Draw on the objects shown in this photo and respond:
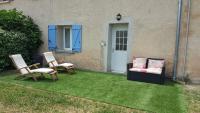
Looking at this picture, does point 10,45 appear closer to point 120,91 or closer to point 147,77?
point 120,91

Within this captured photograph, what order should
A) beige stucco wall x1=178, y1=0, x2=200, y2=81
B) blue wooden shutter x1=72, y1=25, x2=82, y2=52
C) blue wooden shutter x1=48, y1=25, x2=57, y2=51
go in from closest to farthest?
beige stucco wall x1=178, y1=0, x2=200, y2=81, blue wooden shutter x1=72, y1=25, x2=82, y2=52, blue wooden shutter x1=48, y1=25, x2=57, y2=51

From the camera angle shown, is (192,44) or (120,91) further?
(192,44)

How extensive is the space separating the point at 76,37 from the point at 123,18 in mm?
2642

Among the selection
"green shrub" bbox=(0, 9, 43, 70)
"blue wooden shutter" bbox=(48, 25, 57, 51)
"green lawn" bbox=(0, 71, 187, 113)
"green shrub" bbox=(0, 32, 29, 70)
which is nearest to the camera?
"green lawn" bbox=(0, 71, 187, 113)

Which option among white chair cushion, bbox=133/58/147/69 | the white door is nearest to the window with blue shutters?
the white door

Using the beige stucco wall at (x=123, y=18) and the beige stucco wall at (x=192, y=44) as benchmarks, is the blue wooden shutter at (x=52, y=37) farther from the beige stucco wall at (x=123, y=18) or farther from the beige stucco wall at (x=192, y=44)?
the beige stucco wall at (x=192, y=44)

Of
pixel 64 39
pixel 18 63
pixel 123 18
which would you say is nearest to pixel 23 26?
pixel 64 39

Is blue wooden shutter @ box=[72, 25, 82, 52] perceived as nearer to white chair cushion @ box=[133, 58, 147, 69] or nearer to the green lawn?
the green lawn

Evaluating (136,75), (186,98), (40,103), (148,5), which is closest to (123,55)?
(136,75)

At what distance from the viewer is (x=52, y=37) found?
10703mm

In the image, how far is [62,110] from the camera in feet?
15.5

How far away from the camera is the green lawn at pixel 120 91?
5183 millimetres

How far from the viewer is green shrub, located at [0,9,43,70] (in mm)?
9148

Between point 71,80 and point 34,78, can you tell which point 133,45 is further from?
point 34,78
